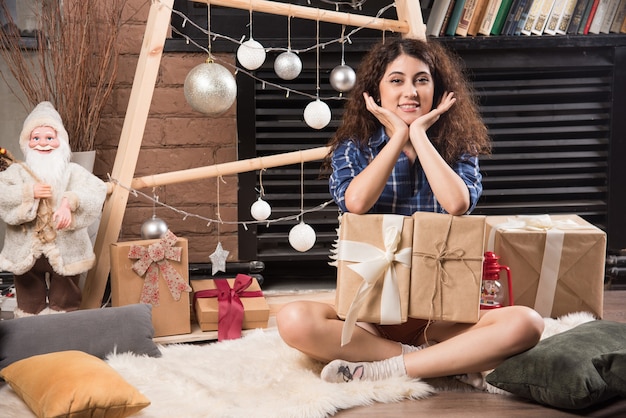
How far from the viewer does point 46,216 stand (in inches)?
94.2

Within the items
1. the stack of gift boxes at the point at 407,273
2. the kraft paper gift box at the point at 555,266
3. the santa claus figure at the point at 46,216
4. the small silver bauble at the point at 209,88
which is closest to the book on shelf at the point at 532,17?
the stack of gift boxes at the point at 407,273

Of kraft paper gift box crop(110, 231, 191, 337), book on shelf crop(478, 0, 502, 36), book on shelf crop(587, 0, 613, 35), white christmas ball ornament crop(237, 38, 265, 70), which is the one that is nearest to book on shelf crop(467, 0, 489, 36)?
book on shelf crop(478, 0, 502, 36)

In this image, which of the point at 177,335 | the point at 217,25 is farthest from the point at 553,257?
the point at 217,25

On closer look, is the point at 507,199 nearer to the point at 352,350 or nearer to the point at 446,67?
the point at 446,67

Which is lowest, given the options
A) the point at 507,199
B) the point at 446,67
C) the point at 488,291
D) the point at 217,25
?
the point at 488,291

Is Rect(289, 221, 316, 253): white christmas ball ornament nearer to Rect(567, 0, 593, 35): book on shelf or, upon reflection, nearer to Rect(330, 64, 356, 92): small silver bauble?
Rect(330, 64, 356, 92): small silver bauble

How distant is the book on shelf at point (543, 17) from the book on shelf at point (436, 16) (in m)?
0.33

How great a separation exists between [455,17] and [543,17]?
0.32 metres

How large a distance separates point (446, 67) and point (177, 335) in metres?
1.10

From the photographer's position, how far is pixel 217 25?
3.03 metres

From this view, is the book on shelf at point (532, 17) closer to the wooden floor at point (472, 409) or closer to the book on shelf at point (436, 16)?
the book on shelf at point (436, 16)

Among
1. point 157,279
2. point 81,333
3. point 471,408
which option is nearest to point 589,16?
point 471,408

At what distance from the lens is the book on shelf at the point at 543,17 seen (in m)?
3.00

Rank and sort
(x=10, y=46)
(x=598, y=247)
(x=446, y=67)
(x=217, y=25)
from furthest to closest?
(x=217, y=25) < (x=10, y=46) < (x=598, y=247) < (x=446, y=67)
